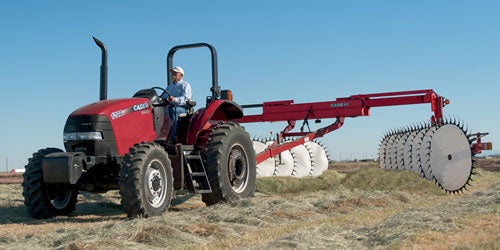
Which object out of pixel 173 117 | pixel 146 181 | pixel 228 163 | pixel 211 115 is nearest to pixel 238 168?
pixel 228 163

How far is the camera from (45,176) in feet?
23.6

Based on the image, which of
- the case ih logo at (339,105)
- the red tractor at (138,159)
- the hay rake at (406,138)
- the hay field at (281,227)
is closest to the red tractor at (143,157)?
the red tractor at (138,159)

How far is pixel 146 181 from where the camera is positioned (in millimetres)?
7012

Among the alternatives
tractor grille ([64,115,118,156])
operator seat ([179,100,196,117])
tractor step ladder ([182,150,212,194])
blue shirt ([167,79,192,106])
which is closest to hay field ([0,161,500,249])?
tractor step ladder ([182,150,212,194])

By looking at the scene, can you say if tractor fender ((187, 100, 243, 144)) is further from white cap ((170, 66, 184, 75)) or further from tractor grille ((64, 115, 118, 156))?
tractor grille ((64, 115, 118, 156))

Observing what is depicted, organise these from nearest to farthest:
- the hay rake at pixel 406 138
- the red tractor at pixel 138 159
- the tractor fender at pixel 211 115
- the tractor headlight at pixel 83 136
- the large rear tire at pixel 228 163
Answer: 1. the red tractor at pixel 138 159
2. the tractor headlight at pixel 83 136
3. the large rear tire at pixel 228 163
4. the tractor fender at pixel 211 115
5. the hay rake at pixel 406 138

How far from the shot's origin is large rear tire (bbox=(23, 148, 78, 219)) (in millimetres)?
7613

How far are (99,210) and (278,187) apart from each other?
4325 mm

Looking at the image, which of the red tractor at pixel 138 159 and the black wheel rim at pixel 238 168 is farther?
the black wheel rim at pixel 238 168

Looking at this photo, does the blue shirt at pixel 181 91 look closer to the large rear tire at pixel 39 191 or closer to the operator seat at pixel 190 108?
the operator seat at pixel 190 108

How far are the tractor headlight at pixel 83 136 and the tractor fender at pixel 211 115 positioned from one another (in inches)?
56.1

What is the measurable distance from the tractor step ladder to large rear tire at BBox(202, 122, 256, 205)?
8cm

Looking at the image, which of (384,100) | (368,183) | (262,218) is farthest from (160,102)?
(384,100)

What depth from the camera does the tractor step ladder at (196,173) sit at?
7920mm
